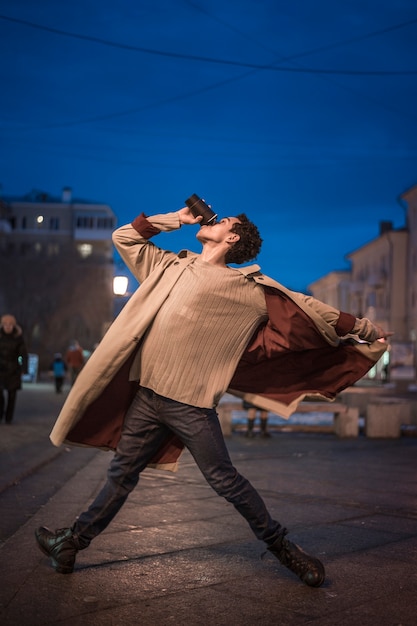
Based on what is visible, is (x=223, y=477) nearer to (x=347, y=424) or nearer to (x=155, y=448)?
(x=155, y=448)

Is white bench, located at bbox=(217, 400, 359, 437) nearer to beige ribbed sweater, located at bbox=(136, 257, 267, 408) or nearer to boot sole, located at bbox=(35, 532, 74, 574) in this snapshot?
boot sole, located at bbox=(35, 532, 74, 574)

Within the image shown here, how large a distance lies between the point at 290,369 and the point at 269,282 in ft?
2.37

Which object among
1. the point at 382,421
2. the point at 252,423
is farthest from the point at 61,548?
the point at 382,421

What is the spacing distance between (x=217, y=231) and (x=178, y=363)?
724 millimetres

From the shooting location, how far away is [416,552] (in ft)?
19.9

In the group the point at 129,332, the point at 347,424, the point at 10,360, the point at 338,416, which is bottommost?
the point at 347,424

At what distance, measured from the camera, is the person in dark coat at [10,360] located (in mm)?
16594

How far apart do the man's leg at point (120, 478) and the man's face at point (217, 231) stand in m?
0.89

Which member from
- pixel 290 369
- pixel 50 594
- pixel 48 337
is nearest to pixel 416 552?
pixel 290 369

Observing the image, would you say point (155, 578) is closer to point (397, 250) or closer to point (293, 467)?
point (293, 467)

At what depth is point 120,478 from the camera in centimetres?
523

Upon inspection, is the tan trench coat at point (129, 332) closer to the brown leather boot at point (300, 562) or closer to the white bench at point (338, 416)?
the brown leather boot at point (300, 562)

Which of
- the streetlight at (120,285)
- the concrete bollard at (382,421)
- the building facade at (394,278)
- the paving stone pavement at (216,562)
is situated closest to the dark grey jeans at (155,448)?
the paving stone pavement at (216,562)

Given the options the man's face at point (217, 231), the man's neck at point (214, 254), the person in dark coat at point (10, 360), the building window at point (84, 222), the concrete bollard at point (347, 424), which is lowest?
the concrete bollard at point (347, 424)
